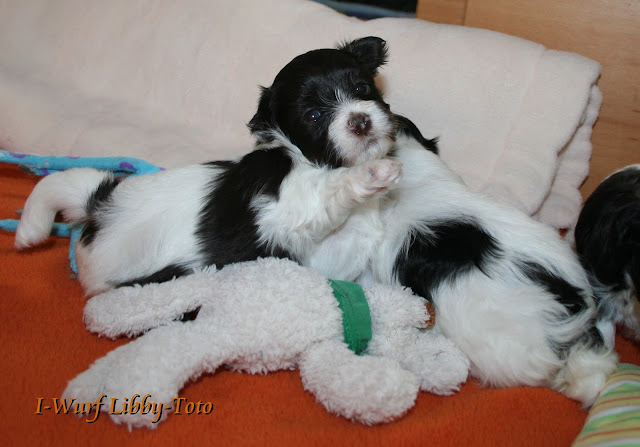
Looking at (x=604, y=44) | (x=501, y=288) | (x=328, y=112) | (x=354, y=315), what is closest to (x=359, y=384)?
(x=354, y=315)

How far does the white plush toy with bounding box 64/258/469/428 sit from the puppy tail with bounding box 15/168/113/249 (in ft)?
1.56

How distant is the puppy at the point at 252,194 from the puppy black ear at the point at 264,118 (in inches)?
1.5

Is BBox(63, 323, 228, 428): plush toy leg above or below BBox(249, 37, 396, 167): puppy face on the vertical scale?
below

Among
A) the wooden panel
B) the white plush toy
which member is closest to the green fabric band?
the white plush toy

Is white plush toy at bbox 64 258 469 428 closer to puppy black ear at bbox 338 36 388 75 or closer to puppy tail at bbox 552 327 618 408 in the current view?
puppy tail at bbox 552 327 618 408

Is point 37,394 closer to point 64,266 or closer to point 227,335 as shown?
point 227,335

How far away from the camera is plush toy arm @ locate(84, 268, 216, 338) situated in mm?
1953

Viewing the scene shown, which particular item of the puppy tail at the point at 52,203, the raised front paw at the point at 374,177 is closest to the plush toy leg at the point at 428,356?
the raised front paw at the point at 374,177

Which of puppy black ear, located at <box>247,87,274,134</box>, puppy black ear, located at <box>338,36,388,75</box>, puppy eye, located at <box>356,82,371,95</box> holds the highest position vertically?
puppy black ear, located at <box>338,36,388,75</box>

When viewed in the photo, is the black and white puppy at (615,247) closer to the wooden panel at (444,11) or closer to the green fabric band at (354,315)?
the green fabric band at (354,315)

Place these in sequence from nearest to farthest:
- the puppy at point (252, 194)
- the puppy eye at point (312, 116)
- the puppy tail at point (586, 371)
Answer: the puppy tail at point (586, 371)
the puppy at point (252, 194)
the puppy eye at point (312, 116)

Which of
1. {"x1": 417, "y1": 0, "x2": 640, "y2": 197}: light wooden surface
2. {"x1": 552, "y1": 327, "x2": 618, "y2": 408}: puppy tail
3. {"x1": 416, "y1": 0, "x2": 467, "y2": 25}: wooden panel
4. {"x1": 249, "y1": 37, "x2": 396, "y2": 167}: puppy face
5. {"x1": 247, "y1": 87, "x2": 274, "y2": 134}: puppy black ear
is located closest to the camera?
{"x1": 552, "y1": 327, "x2": 618, "y2": 408}: puppy tail

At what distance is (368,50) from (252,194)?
94 centimetres

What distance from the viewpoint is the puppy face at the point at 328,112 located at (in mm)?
2229
